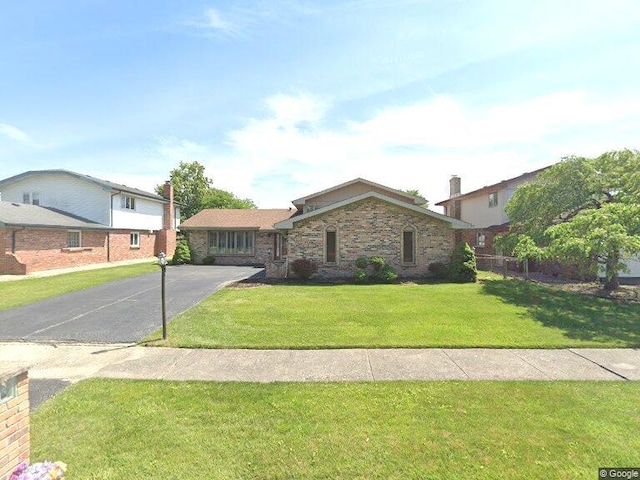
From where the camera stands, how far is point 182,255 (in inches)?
1029

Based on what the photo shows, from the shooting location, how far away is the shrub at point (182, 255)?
25984 mm

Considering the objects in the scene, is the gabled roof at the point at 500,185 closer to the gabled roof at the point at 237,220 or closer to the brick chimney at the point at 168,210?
the gabled roof at the point at 237,220

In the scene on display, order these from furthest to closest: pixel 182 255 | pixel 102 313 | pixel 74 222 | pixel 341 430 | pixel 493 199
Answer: pixel 182 255, pixel 493 199, pixel 74 222, pixel 102 313, pixel 341 430

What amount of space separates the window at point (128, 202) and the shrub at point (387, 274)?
1000 inches

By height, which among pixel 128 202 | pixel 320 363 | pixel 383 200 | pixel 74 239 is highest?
pixel 128 202

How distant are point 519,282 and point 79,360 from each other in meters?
18.0

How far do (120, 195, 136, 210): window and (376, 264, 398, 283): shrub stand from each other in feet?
83.3

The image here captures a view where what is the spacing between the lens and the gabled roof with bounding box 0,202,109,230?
19.9 metres

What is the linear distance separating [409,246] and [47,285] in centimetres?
1895

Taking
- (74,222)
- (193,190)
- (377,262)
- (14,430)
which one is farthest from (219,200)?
(14,430)

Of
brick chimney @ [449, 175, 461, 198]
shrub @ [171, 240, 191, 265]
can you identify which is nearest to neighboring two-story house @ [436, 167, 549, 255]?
brick chimney @ [449, 175, 461, 198]

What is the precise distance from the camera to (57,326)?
9.32 metres

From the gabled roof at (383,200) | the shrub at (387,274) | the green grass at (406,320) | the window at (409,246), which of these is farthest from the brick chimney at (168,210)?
the window at (409,246)

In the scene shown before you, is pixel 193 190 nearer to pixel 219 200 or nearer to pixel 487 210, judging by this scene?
pixel 219 200
